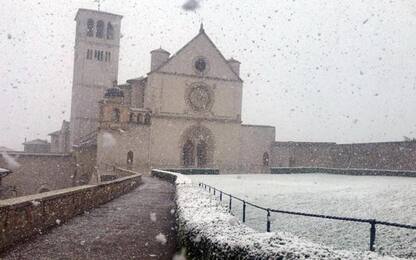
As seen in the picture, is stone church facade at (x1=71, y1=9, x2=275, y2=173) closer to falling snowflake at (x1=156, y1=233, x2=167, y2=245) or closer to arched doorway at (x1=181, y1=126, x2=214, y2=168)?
arched doorway at (x1=181, y1=126, x2=214, y2=168)

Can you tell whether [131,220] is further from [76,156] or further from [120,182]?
[76,156]

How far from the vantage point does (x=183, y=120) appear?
150ft

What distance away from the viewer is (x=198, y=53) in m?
46.6

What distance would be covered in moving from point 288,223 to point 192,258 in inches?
469

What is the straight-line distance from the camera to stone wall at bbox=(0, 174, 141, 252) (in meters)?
8.27

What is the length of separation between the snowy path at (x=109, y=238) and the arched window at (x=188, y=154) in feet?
102

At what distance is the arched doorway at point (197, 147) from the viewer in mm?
46000

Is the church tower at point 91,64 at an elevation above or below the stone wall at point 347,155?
above

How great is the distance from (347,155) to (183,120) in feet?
59.3

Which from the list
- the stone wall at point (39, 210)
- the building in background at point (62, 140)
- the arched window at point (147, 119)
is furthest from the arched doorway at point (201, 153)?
the stone wall at point (39, 210)

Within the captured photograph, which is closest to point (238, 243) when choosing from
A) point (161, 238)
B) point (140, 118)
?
point (161, 238)

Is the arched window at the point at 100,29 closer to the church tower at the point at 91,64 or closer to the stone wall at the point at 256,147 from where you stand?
the church tower at the point at 91,64

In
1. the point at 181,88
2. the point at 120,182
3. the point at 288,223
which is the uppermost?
the point at 181,88

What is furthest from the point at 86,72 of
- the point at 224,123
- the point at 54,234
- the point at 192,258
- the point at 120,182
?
the point at 192,258
